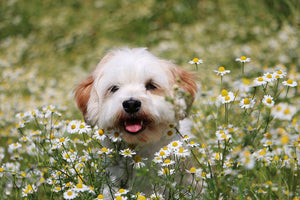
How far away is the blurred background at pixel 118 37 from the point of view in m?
5.75

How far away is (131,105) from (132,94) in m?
0.16

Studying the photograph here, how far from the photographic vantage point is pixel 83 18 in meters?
9.27

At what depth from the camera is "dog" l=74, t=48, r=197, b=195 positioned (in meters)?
2.62

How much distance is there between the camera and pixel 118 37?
26.8ft

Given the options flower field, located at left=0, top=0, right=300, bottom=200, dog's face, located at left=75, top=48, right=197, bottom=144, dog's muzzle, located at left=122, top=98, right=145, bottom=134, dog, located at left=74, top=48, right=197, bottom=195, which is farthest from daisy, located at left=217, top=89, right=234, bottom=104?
dog's muzzle, located at left=122, top=98, right=145, bottom=134

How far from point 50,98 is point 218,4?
4.73m

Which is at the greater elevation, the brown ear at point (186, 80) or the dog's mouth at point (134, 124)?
the brown ear at point (186, 80)

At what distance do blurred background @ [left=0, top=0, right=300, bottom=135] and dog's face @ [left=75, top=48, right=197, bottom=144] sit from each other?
1.72 m

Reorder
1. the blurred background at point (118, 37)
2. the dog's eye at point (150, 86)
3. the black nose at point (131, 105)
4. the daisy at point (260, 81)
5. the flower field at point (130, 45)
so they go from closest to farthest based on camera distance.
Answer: the daisy at point (260, 81) < the flower field at point (130, 45) < the black nose at point (131, 105) < the dog's eye at point (150, 86) < the blurred background at point (118, 37)

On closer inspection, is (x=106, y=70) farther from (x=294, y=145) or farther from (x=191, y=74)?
(x=294, y=145)

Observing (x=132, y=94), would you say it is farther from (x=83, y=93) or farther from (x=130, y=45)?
(x=130, y=45)

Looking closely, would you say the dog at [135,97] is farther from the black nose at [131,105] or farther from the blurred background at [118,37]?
the blurred background at [118,37]

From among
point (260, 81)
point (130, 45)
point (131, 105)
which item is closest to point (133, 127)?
point (131, 105)

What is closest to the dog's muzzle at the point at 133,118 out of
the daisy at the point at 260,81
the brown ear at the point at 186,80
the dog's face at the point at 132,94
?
the dog's face at the point at 132,94
